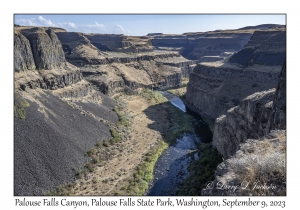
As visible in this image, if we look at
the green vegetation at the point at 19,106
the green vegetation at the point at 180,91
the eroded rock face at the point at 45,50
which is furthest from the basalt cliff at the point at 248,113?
the eroded rock face at the point at 45,50

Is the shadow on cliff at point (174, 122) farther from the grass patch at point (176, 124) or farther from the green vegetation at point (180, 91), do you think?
the green vegetation at point (180, 91)

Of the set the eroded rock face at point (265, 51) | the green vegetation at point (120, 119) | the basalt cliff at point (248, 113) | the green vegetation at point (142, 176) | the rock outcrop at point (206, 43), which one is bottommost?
the green vegetation at point (142, 176)

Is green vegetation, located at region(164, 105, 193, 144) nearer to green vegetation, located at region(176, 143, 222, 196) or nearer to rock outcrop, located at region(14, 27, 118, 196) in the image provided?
green vegetation, located at region(176, 143, 222, 196)

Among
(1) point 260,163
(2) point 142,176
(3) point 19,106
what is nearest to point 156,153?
(2) point 142,176

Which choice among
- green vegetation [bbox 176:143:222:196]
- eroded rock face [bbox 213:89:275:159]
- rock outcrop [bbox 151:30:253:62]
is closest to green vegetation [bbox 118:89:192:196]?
green vegetation [bbox 176:143:222:196]

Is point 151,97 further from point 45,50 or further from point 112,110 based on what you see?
point 45,50

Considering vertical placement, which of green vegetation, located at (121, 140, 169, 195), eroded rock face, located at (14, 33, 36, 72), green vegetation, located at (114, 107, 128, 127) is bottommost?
green vegetation, located at (121, 140, 169, 195)

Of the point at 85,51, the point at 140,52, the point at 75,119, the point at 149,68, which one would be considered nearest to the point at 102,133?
the point at 75,119
